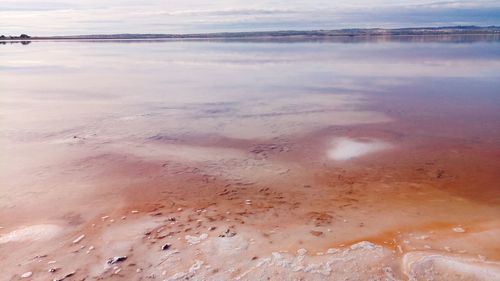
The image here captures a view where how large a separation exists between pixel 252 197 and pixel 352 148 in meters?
2.87

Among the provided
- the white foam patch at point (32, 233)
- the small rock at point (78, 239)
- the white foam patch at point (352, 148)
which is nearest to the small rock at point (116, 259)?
the small rock at point (78, 239)

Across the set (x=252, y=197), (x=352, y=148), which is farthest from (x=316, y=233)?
(x=352, y=148)

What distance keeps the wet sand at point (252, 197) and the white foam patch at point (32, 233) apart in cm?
1

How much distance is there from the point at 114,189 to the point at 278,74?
13034 mm

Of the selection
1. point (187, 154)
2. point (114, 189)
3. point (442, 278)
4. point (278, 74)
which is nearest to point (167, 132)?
point (187, 154)

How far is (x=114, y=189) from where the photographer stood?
6.58m

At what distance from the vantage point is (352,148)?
8.33m

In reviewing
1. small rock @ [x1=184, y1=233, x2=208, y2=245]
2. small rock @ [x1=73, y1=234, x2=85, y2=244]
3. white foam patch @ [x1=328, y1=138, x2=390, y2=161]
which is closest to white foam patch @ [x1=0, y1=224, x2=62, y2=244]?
small rock @ [x1=73, y1=234, x2=85, y2=244]

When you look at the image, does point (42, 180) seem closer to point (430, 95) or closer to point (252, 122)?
point (252, 122)

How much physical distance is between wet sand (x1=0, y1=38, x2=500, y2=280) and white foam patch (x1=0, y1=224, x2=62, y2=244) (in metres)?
0.01

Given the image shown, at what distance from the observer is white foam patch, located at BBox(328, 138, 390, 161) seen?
313 inches

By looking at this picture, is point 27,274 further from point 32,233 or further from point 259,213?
point 259,213

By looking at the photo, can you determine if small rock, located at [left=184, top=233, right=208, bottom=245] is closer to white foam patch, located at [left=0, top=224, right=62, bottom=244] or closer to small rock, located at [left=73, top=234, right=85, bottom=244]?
small rock, located at [left=73, top=234, right=85, bottom=244]

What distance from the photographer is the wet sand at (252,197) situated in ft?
14.9
